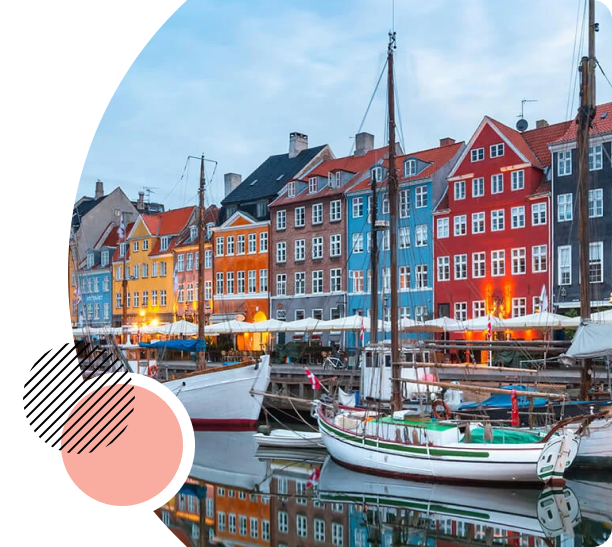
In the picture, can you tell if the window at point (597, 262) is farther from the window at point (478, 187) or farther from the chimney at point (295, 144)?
the chimney at point (295, 144)

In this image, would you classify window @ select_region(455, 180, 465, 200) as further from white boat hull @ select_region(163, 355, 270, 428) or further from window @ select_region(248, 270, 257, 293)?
white boat hull @ select_region(163, 355, 270, 428)

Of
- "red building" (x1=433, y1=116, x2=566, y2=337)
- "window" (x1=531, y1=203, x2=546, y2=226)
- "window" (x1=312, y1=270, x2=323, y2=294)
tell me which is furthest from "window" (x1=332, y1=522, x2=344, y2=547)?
"window" (x1=312, y1=270, x2=323, y2=294)

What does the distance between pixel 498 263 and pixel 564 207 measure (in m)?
3.39

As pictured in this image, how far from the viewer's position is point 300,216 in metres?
38.7

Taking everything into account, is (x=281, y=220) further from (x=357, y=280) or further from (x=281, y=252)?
(x=357, y=280)

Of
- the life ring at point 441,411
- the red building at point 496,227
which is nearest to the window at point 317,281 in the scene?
the red building at point 496,227

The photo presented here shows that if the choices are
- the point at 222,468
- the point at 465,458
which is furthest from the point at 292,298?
the point at 465,458

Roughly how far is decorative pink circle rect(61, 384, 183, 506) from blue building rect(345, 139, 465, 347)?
96.9 ft

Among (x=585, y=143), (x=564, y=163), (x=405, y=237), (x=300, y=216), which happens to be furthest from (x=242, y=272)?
(x=585, y=143)

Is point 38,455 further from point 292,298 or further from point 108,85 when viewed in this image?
point 292,298

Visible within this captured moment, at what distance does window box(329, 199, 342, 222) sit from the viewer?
3697 centimetres

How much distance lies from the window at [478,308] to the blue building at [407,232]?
190 cm

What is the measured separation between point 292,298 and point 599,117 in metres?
16.2

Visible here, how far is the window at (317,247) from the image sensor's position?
123 ft
